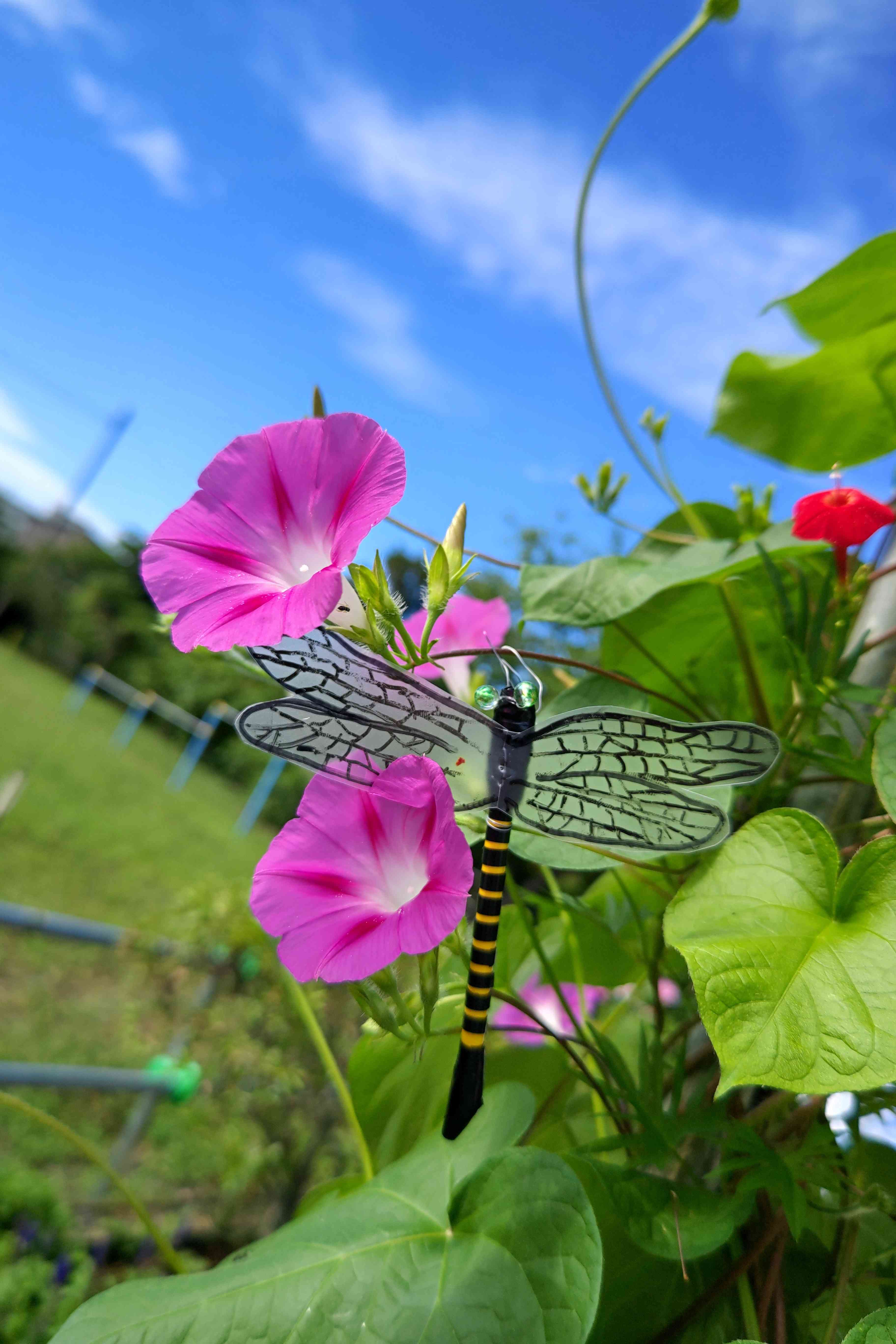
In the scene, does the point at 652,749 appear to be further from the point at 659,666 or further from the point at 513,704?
the point at 659,666

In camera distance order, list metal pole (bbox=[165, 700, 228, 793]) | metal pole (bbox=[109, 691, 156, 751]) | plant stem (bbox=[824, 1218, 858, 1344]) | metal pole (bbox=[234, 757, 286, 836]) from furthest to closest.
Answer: metal pole (bbox=[109, 691, 156, 751]), metal pole (bbox=[165, 700, 228, 793]), metal pole (bbox=[234, 757, 286, 836]), plant stem (bbox=[824, 1218, 858, 1344])

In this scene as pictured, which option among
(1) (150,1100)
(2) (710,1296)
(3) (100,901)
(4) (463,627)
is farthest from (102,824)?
(2) (710,1296)

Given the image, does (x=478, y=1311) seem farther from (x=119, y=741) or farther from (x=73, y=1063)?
(x=119, y=741)

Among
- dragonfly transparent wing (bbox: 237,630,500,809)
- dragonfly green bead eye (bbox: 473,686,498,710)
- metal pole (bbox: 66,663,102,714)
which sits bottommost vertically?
metal pole (bbox: 66,663,102,714)

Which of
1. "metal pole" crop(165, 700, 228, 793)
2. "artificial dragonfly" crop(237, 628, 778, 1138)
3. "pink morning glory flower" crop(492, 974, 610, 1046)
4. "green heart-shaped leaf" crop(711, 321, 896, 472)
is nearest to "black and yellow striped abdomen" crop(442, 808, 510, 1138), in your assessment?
"artificial dragonfly" crop(237, 628, 778, 1138)

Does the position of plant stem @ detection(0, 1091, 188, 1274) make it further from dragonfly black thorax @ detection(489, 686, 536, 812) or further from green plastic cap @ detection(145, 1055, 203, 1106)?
green plastic cap @ detection(145, 1055, 203, 1106)

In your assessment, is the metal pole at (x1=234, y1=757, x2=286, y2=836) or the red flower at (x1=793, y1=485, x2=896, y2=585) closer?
the red flower at (x1=793, y1=485, x2=896, y2=585)
